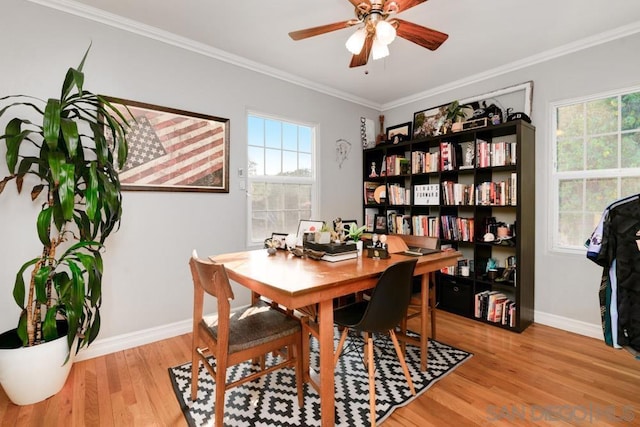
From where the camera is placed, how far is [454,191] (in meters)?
3.21

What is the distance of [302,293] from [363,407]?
0.94 metres

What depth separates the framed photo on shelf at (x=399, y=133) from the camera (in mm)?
3843

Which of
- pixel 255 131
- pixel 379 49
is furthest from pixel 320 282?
pixel 255 131

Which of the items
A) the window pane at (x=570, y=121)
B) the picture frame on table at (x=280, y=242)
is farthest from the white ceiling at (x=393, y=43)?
the picture frame on table at (x=280, y=242)

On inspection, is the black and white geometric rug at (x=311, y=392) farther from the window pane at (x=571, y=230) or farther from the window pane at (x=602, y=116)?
the window pane at (x=602, y=116)

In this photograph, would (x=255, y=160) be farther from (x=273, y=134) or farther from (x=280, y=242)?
(x=280, y=242)

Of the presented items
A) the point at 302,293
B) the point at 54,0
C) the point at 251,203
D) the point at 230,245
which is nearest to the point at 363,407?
the point at 302,293

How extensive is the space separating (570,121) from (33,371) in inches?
175

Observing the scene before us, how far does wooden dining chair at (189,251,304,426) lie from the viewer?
1380 mm

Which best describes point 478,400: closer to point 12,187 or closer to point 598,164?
point 598,164

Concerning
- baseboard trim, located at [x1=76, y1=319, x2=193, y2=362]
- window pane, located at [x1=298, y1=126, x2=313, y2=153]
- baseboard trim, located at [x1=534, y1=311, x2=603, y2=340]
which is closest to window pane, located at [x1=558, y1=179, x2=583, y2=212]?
baseboard trim, located at [x1=534, y1=311, x2=603, y2=340]

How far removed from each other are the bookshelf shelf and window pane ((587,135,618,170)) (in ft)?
1.40

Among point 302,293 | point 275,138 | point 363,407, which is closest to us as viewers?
point 302,293

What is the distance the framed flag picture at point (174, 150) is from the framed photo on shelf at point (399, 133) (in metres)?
2.12
